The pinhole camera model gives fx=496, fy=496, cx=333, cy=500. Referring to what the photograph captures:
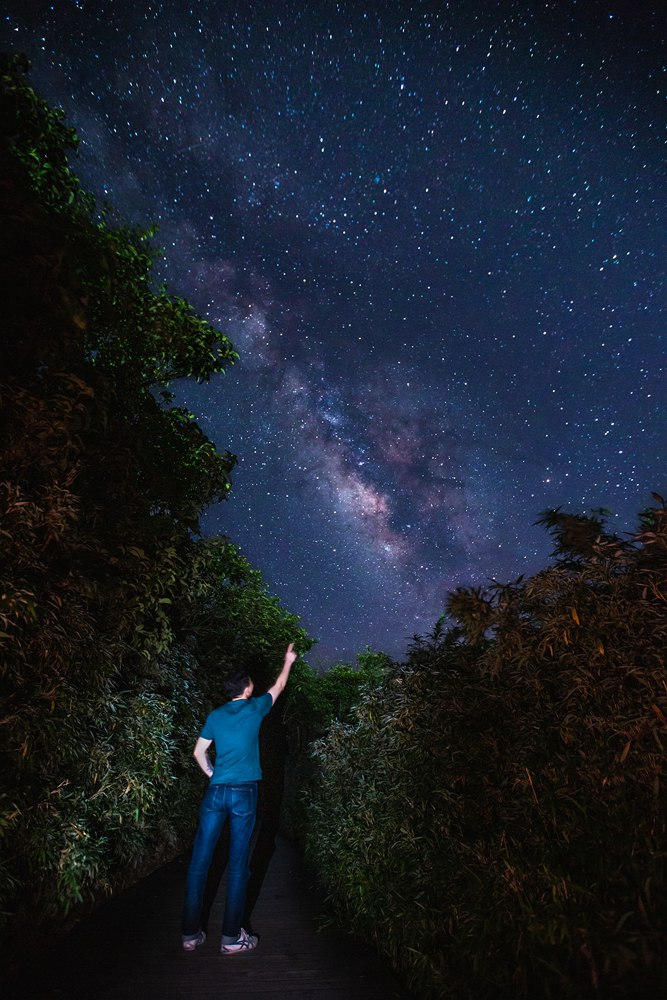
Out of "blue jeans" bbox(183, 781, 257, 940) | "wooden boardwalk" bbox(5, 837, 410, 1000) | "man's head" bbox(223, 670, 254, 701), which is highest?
"man's head" bbox(223, 670, 254, 701)

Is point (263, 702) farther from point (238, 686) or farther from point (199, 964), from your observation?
point (199, 964)

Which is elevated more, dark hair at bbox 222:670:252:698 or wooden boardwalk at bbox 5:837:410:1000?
dark hair at bbox 222:670:252:698

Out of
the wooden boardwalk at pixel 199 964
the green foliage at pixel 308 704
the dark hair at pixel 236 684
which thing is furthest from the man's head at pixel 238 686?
the green foliage at pixel 308 704

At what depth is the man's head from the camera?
3947 mm

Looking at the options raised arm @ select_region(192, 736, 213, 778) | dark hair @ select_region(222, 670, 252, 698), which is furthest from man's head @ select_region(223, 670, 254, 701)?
raised arm @ select_region(192, 736, 213, 778)

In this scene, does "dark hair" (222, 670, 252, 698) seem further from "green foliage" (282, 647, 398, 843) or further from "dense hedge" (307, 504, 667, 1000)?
"green foliage" (282, 647, 398, 843)

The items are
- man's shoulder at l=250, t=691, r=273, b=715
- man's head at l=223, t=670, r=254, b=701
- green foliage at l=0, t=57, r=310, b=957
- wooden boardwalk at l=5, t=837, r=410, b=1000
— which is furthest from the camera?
man's head at l=223, t=670, r=254, b=701

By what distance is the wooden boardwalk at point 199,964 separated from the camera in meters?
3.02

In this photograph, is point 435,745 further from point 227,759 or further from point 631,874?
point 227,759

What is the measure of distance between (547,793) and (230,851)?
2.33 meters

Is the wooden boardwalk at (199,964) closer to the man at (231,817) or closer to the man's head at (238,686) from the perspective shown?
the man at (231,817)

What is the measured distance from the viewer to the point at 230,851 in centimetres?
349

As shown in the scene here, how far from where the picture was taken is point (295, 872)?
6.45 m

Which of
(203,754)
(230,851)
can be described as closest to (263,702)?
(203,754)
